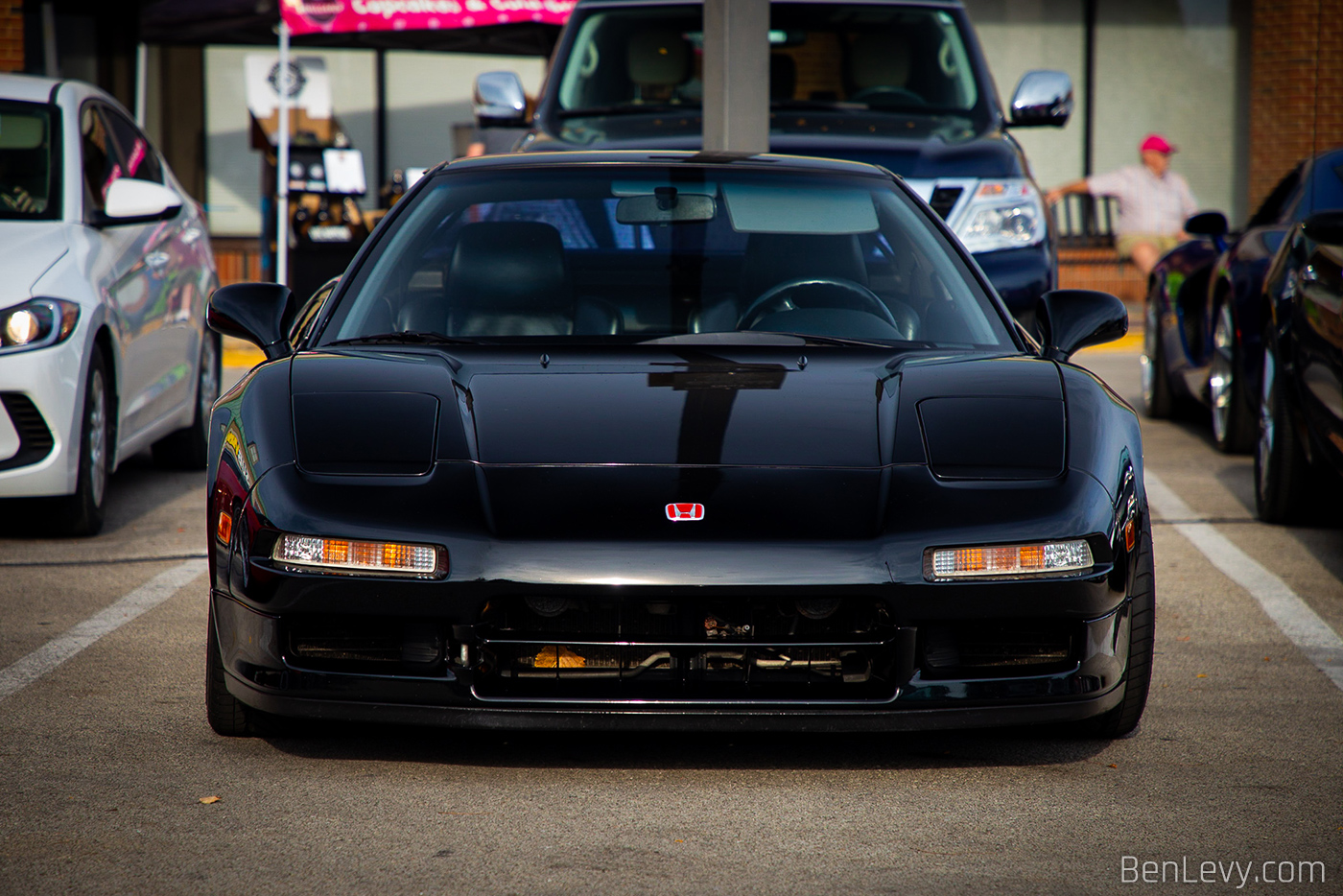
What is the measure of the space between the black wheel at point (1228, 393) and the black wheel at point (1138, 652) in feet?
14.1

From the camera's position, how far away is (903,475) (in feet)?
11.2

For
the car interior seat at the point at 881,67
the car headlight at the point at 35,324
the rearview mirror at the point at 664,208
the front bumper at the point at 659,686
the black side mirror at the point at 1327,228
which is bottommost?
the front bumper at the point at 659,686

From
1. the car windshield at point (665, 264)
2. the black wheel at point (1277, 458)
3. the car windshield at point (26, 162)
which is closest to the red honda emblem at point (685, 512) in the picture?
the car windshield at point (665, 264)

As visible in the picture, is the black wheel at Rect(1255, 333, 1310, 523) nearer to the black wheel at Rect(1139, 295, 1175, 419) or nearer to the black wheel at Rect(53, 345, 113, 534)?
the black wheel at Rect(1139, 295, 1175, 419)

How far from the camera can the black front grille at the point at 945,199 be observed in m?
7.23

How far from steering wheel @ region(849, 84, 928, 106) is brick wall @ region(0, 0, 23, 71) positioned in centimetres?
891

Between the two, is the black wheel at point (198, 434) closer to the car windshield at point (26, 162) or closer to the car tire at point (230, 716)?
the car windshield at point (26, 162)

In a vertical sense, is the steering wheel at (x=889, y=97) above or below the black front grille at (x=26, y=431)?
above

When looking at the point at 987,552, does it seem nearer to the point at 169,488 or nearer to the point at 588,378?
the point at 588,378

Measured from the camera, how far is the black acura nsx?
328cm

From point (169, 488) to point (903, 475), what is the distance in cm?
483

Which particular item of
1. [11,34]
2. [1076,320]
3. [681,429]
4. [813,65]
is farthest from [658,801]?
[11,34]

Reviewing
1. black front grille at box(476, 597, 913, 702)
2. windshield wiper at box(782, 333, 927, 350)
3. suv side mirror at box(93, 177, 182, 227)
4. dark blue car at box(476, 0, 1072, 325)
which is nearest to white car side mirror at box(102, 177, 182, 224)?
suv side mirror at box(93, 177, 182, 227)

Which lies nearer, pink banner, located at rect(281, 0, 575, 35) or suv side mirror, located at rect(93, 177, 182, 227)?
suv side mirror, located at rect(93, 177, 182, 227)
